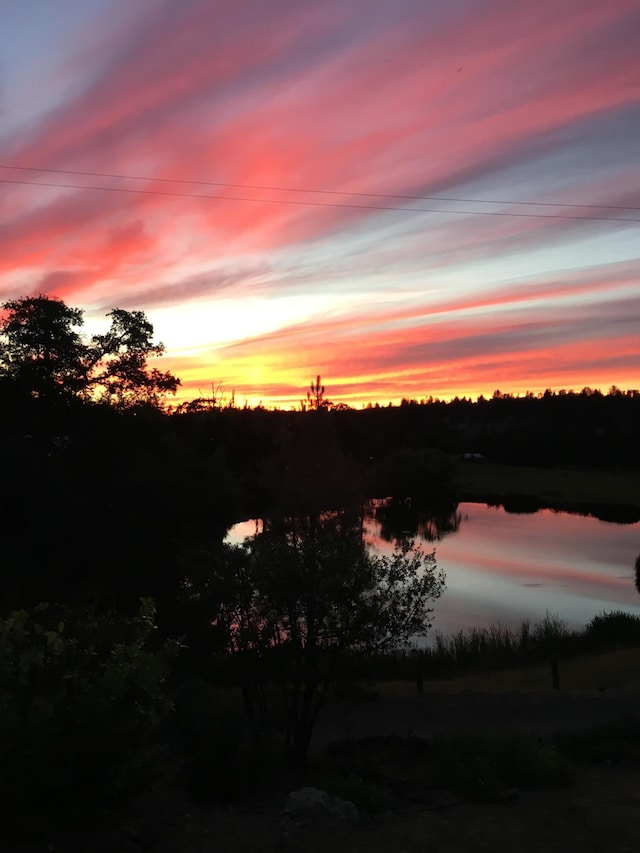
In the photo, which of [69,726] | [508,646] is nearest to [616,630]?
[508,646]

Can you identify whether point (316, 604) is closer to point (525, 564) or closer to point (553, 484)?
point (525, 564)

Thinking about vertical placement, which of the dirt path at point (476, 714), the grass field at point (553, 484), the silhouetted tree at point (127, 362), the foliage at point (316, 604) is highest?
the silhouetted tree at point (127, 362)

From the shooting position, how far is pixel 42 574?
17.6 m

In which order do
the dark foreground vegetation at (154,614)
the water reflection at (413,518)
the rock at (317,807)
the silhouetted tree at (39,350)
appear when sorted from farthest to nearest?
the water reflection at (413,518)
the silhouetted tree at (39,350)
the rock at (317,807)
the dark foreground vegetation at (154,614)

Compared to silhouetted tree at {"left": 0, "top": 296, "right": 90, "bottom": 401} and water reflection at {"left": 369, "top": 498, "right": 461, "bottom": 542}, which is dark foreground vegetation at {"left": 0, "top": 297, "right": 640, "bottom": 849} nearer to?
silhouetted tree at {"left": 0, "top": 296, "right": 90, "bottom": 401}

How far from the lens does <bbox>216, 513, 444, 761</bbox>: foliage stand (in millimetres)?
10328

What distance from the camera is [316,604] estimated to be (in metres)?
10.3

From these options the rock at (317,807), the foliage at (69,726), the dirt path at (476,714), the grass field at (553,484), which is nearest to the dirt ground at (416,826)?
the rock at (317,807)

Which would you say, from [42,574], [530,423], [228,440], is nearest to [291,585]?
[42,574]

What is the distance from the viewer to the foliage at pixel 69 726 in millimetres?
4859

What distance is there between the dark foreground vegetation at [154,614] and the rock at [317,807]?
60cm

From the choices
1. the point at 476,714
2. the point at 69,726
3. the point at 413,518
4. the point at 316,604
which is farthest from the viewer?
the point at 413,518

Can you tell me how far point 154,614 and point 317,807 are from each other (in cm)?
340

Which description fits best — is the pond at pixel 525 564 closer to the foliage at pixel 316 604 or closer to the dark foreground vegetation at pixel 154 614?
the dark foreground vegetation at pixel 154 614
